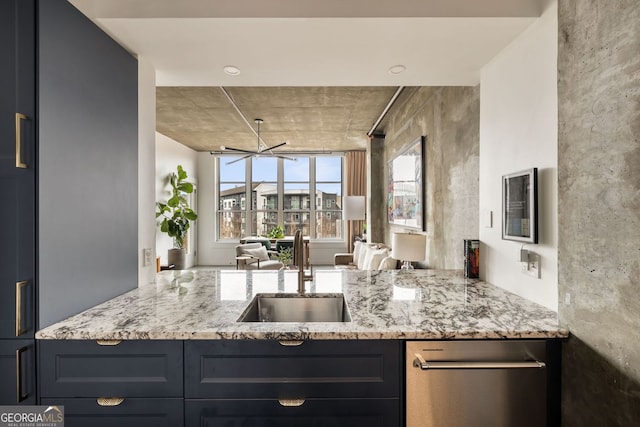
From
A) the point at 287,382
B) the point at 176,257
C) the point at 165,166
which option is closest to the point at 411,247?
the point at 287,382

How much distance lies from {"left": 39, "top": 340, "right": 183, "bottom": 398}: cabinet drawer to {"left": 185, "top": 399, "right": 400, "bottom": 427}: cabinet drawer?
0.12 metres

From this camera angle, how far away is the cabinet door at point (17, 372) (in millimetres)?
1172

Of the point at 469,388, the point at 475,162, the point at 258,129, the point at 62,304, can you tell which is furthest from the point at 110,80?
the point at 258,129

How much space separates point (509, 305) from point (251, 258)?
4.46 metres

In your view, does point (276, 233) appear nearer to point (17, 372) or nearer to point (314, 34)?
point (314, 34)

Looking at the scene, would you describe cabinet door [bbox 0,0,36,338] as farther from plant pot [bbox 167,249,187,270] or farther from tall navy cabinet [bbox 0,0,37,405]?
plant pot [bbox 167,249,187,270]

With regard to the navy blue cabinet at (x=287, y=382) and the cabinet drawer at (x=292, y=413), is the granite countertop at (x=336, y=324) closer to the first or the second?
the navy blue cabinet at (x=287, y=382)

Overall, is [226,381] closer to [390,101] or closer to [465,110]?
[465,110]

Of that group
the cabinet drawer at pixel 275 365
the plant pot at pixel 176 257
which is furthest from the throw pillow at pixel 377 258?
the plant pot at pixel 176 257

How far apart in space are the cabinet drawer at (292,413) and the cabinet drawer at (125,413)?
0.06 m

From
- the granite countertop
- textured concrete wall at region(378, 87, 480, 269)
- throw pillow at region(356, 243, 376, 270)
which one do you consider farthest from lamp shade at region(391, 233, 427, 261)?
throw pillow at region(356, 243, 376, 270)

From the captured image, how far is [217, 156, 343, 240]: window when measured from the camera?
7.92 m

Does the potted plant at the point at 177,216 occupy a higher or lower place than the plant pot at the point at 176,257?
higher

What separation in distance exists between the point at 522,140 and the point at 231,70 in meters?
1.72
